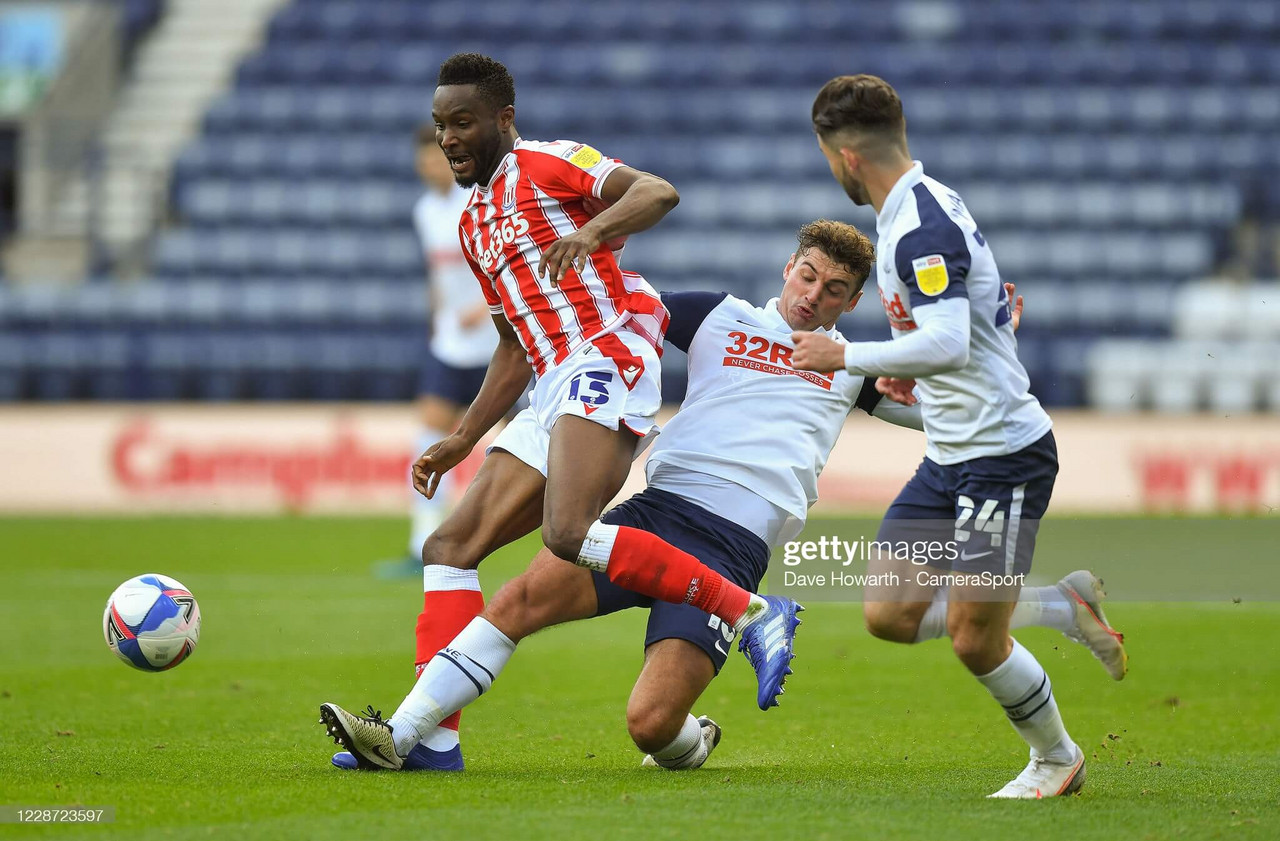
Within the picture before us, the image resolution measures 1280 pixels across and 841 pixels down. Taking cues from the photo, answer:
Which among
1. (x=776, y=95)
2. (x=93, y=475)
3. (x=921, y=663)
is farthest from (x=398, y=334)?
(x=921, y=663)

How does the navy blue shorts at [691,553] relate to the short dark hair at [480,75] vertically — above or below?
below

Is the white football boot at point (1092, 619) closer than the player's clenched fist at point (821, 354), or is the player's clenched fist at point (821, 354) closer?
the player's clenched fist at point (821, 354)

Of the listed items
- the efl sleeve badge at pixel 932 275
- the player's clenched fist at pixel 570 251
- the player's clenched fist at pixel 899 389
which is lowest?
the player's clenched fist at pixel 899 389

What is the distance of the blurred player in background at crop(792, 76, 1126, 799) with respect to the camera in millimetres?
3746

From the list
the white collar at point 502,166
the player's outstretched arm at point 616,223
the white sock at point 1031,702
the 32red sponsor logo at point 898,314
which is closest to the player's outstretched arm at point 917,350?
the 32red sponsor logo at point 898,314

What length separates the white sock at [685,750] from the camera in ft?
14.0

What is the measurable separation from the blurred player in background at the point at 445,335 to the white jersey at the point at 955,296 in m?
4.84

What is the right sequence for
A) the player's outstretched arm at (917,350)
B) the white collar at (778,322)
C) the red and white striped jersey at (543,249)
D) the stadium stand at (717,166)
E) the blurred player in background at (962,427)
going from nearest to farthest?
1. the player's outstretched arm at (917,350)
2. the blurred player in background at (962,427)
3. the red and white striped jersey at (543,249)
4. the white collar at (778,322)
5. the stadium stand at (717,166)

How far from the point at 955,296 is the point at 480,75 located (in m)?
1.52

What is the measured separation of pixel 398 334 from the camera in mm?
15805

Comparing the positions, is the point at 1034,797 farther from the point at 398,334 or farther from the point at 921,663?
the point at 398,334

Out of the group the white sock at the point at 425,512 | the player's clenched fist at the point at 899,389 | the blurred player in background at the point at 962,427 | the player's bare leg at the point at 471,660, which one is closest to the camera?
the blurred player in background at the point at 962,427

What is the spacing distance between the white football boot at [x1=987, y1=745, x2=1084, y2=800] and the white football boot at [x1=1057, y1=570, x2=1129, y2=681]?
1.48ft

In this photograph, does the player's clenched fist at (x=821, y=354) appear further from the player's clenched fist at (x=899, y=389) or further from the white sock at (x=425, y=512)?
the white sock at (x=425, y=512)
